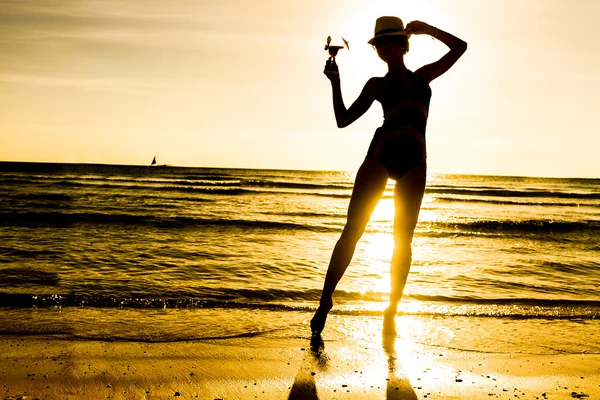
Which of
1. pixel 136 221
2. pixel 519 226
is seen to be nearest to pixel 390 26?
pixel 136 221

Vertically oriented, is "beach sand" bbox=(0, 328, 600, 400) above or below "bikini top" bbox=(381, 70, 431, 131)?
below

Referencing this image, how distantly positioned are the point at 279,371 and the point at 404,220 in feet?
4.74

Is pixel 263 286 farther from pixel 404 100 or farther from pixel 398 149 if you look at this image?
pixel 404 100

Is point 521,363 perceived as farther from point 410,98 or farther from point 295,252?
point 295,252

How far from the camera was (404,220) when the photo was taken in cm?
384

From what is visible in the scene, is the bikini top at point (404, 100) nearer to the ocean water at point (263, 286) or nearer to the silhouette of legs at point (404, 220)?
the silhouette of legs at point (404, 220)

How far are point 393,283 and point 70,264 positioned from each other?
15.6 feet

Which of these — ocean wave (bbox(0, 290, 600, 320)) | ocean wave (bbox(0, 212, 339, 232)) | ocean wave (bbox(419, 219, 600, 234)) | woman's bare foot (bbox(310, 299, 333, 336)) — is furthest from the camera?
ocean wave (bbox(419, 219, 600, 234))

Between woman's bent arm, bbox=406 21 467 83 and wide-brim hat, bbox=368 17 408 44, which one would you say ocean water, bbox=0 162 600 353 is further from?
wide-brim hat, bbox=368 17 408 44

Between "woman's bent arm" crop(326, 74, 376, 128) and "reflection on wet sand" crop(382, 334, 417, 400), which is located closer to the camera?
"reflection on wet sand" crop(382, 334, 417, 400)

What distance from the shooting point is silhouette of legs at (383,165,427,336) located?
376cm

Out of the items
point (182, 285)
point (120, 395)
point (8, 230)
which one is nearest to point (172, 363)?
point (120, 395)

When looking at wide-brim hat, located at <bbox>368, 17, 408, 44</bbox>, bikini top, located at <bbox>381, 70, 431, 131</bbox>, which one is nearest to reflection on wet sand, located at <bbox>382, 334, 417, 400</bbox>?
bikini top, located at <bbox>381, 70, 431, 131</bbox>

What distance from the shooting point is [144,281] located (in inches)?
239
